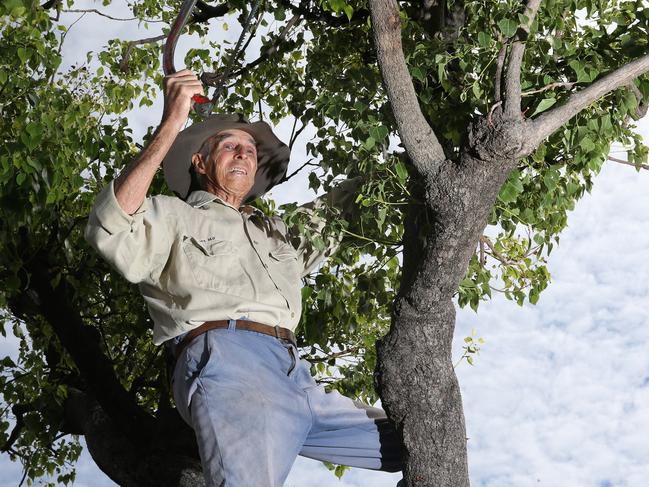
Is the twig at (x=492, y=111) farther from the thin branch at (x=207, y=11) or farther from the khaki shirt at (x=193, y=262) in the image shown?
the thin branch at (x=207, y=11)

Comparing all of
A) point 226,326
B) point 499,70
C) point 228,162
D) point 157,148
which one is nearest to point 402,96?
point 499,70

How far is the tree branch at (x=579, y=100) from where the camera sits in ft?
12.9

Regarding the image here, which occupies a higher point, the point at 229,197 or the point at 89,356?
the point at 229,197

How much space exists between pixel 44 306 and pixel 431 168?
130 inches

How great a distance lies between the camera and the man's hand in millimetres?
3568

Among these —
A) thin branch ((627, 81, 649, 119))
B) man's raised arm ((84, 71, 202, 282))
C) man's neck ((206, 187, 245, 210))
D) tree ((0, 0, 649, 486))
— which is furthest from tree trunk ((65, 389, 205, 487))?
thin branch ((627, 81, 649, 119))

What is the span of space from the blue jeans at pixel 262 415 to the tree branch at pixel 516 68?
1.42 m

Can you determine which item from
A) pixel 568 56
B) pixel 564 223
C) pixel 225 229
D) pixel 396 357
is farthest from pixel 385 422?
pixel 564 223

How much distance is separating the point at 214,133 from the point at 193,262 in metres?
0.90

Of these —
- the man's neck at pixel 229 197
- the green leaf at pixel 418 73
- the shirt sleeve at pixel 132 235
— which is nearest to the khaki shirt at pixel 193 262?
the shirt sleeve at pixel 132 235

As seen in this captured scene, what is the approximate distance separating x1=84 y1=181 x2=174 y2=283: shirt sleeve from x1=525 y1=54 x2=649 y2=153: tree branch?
1.62 metres

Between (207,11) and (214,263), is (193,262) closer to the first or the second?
(214,263)

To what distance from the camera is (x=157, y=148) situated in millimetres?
3514

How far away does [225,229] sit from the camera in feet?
13.4
